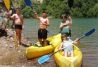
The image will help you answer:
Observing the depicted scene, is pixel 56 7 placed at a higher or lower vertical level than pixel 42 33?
lower

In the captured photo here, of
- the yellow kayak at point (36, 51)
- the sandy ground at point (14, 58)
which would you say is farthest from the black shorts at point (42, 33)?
the sandy ground at point (14, 58)

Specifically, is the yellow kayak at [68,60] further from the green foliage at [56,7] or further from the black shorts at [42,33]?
the green foliage at [56,7]

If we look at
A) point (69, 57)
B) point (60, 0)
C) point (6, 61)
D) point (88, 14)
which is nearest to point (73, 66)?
point (69, 57)

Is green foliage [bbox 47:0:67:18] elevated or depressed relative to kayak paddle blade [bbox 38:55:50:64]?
depressed

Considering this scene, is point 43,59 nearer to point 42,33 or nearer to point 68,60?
point 68,60

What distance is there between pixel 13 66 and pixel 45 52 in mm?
2240

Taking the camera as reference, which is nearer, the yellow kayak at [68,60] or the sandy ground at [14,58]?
the yellow kayak at [68,60]

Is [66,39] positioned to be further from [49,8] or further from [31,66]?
[49,8]

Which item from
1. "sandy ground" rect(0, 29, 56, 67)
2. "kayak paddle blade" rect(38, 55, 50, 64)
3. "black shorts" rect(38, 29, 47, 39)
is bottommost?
"sandy ground" rect(0, 29, 56, 67)

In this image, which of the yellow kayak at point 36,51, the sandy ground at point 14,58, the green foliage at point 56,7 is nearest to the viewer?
the sandy ground at point 14,58

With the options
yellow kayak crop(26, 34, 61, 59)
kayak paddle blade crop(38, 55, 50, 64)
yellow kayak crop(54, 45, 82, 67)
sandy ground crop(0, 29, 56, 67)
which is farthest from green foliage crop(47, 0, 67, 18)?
yellow kayak crop(54, 45, 82, 67)

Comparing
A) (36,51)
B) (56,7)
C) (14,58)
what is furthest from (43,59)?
(56,7)

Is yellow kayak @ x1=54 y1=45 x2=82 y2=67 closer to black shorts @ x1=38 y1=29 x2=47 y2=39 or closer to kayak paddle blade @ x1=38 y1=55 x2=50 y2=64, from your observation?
kayak paddle blade @ x1=38 y1=55 x2=50 y2=64

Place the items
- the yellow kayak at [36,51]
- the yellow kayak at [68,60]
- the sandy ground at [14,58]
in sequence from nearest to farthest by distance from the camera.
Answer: the yellow kayak at [68,60] < the sandy ground at [14,58] < the yellow kayak at [36,51]
